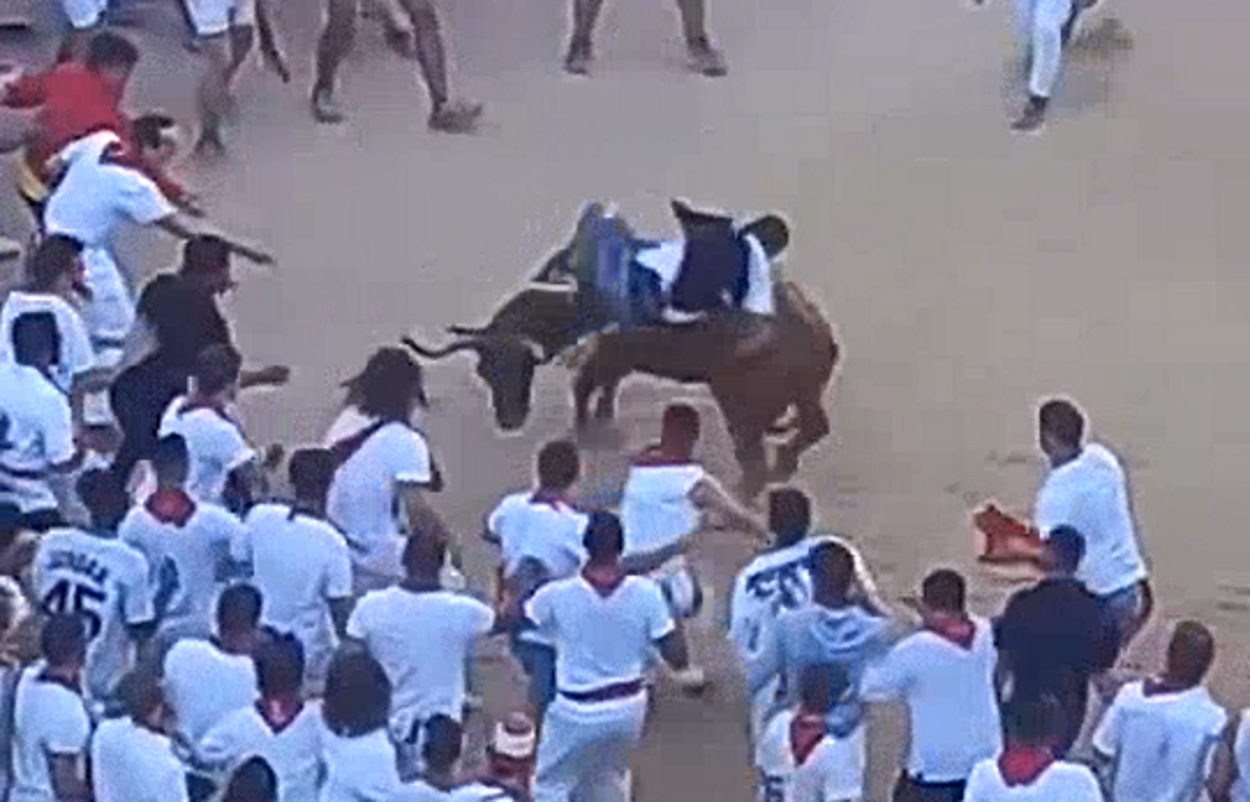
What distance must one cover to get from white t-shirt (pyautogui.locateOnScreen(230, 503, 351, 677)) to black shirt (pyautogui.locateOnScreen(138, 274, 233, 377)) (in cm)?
168

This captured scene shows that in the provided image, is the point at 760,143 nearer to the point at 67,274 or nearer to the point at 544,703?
the point at 67,274

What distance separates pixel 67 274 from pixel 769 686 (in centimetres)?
344

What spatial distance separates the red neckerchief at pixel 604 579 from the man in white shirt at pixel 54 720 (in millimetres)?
1437

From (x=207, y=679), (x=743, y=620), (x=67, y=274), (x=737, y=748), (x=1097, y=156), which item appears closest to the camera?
(x=207, y=679)

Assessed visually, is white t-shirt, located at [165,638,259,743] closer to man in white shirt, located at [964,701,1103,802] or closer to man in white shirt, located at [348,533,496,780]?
man in white shirt, located at [348,533,496,780]

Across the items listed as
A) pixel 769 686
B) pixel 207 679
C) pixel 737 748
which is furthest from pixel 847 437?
pixel 207 679

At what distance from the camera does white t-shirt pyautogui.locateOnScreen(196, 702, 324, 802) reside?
32.5ft

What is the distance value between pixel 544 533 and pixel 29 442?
180 centimetres

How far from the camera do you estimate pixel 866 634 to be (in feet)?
34.7

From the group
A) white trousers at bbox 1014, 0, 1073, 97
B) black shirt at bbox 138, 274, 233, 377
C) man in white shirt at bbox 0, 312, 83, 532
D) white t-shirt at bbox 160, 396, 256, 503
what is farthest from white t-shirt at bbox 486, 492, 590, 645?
white trousers at bbox 1014, 0, 1073, 97

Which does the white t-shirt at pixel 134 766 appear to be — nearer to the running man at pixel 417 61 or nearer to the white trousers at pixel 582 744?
the white trousers at pixel 582 744

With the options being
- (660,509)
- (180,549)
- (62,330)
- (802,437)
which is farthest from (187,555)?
(802,437)

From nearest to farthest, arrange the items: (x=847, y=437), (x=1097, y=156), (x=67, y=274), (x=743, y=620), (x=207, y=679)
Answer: (x=207, y=679), (x=743, y=620), (x=67, y=274), (x=847, y=437), (x=1097, y=156)

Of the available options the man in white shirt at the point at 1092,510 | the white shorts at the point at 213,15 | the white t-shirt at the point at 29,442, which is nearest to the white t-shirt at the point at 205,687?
the white t-shirt at the point at 29,442
